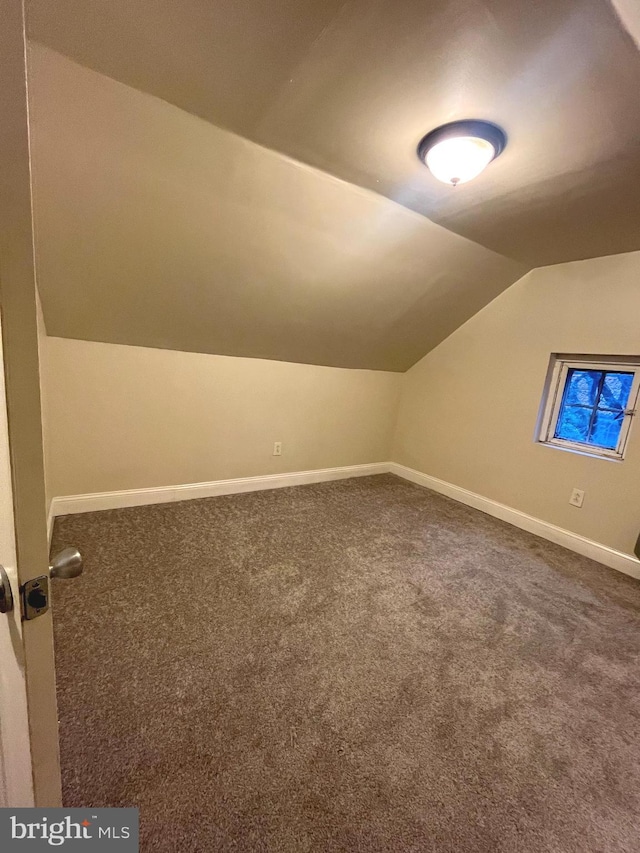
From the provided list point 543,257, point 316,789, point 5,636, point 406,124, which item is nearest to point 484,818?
point 316,789

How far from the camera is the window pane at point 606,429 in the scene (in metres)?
2.54

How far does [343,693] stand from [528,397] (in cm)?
244

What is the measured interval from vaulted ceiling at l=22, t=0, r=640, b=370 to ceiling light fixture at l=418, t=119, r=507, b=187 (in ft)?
0.15

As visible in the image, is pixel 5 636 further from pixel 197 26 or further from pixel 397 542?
pixel 397 542

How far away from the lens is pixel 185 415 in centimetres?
278

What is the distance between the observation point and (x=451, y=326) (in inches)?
130

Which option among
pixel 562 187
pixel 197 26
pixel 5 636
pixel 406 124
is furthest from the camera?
pixel 562 187

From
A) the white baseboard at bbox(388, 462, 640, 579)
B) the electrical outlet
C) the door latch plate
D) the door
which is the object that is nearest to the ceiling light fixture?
the door

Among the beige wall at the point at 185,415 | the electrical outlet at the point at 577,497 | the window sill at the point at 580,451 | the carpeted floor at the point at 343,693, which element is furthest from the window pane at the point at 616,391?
the beige wall at the point at 185,415

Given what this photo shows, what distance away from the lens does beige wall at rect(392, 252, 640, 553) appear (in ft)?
8.02

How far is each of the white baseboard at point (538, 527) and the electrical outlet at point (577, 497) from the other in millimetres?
216

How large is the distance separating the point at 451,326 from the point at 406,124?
2112 millimetres

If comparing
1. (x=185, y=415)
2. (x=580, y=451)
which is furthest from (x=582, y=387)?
(x=185, y=415)

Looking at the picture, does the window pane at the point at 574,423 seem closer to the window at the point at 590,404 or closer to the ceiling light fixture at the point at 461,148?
the window at the point at 590,404
